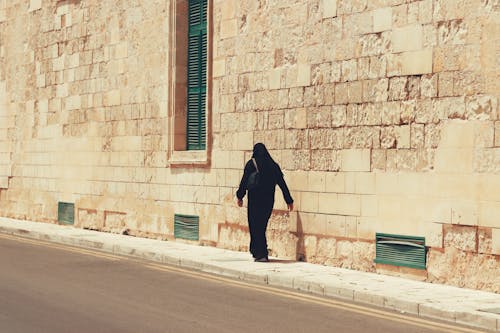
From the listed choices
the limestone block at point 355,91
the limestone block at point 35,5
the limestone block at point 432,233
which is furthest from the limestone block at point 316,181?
the limestone block at point 35,5

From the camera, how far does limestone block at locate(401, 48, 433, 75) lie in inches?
452

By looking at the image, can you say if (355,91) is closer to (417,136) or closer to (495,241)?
(417,136)

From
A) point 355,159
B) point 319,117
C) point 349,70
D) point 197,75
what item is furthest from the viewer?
point 197,75

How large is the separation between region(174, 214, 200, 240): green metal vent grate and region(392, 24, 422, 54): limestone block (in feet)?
18.0

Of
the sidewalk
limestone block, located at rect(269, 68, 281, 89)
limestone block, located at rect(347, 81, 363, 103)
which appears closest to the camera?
the sidewalk

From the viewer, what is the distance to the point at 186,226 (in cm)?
1617

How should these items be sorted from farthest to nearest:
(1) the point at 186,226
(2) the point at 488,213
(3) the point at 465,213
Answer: (1) the point at 186,226 < (3) the point at 465,213 < (2) the point at 488,213

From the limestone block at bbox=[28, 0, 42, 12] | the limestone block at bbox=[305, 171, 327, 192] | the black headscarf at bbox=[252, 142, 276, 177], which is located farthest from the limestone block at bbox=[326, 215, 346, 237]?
the limestone block at bbox=[28, 0, 42, 12]

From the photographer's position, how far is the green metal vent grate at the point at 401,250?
11.5m

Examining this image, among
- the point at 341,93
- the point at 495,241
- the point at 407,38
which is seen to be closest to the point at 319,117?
the point at 341,93

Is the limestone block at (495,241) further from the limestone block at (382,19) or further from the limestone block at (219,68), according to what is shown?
the limestone block at (219,68)

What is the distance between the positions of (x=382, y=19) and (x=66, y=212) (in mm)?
10331

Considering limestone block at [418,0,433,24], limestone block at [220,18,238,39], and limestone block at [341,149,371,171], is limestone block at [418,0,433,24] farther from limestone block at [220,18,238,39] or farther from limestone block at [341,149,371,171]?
limestone block at [220,18,238,39]

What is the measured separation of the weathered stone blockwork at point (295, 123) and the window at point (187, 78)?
0.08 metres
